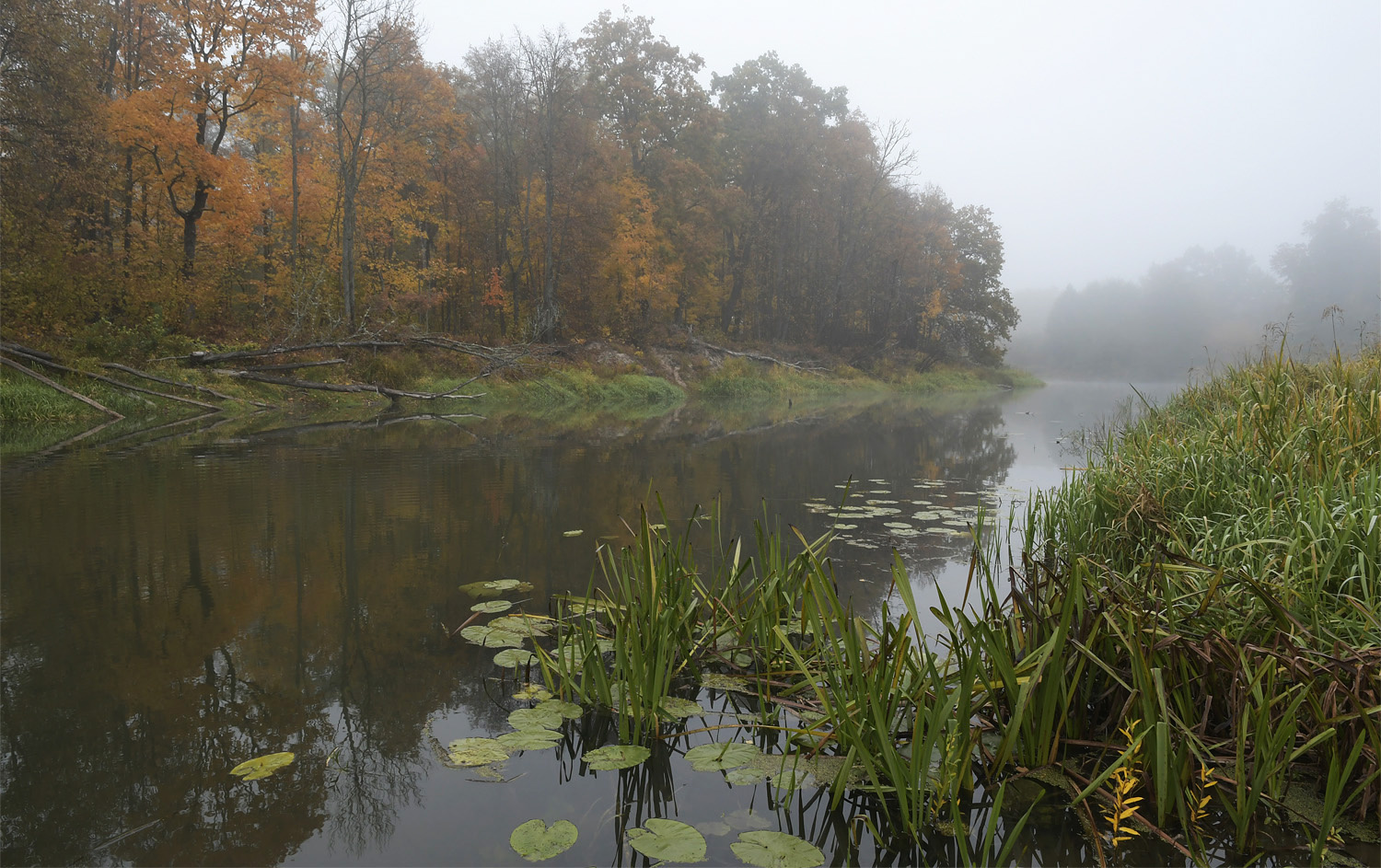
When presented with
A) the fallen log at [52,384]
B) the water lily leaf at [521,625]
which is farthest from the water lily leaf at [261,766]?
the fallen log at [52,384]

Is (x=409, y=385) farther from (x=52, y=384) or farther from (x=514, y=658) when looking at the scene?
→ (x=514, y=658)

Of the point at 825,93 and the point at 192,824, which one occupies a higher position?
the point at 825,93

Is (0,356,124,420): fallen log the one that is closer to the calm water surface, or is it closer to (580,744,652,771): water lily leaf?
the calm water surface

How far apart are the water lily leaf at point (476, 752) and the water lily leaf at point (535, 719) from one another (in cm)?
11

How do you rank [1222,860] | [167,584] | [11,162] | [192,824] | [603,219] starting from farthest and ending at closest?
[603,219]
[11,162]
[167,584]
[192,824]
[1222,860]

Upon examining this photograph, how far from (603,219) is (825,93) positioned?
22.0m

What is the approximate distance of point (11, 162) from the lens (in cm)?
1531

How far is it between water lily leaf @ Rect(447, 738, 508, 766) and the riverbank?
32.5 ft

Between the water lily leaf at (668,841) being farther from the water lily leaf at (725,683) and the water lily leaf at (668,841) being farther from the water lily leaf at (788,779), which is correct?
the water lily leaf at (725,683)

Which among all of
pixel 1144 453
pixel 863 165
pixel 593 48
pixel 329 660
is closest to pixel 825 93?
pixel 863 165

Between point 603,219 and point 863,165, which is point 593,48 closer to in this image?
point 603,219

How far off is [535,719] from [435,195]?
89.0 ft

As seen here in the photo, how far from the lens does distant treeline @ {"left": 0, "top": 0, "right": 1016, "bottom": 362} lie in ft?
54.6

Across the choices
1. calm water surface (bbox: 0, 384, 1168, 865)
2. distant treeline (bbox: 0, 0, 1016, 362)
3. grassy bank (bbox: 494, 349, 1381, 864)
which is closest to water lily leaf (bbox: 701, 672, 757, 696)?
grassy bank (bbox: 494, 349, 1381, 864)
